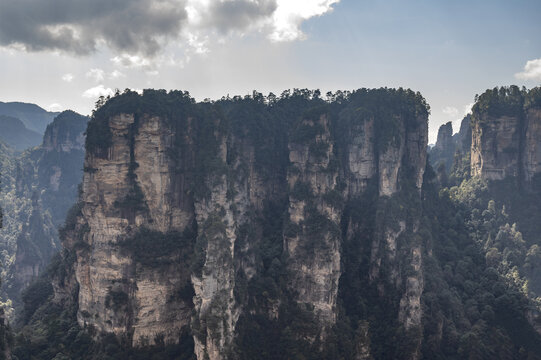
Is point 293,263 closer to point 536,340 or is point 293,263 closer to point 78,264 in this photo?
point 78,264

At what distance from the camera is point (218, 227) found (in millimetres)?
43125

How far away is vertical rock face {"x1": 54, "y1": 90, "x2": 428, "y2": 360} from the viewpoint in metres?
44.2

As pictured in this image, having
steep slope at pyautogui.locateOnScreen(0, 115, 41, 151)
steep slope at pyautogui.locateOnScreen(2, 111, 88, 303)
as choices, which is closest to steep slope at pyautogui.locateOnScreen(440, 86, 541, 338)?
steep slope at pyautogui.locateOnScreen(2, 111, 88, 303)

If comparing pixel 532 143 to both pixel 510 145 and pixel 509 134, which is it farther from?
pixel 509 134

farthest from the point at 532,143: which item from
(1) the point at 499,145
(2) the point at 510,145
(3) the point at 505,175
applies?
(3) the point at 505,175

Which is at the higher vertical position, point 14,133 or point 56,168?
point 14,133

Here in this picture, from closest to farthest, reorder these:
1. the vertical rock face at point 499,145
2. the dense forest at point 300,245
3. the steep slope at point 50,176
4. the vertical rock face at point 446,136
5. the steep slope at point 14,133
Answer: the dense forest at point 300,245, the vertical rock face at point 499,145, the vertical rock face at point 446,136, the steep slope at point 50,176, the steep slope at point 14,133

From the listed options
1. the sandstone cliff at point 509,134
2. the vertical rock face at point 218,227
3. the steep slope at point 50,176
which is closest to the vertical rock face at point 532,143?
the sandstone cliff at point 509,134

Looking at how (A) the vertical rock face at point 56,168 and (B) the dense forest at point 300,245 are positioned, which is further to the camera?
(A) the vertical rock face at point 56,168

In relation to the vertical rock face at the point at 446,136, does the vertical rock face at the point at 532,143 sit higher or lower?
lower

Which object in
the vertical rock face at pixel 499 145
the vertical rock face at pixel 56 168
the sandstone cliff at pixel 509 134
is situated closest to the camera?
the sandstone cliff at pixel 509 134

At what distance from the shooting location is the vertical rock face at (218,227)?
44156 mm

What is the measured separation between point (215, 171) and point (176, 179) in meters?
5.89

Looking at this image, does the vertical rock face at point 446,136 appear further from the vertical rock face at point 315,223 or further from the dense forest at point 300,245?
the vertical rock face at point 315,223
